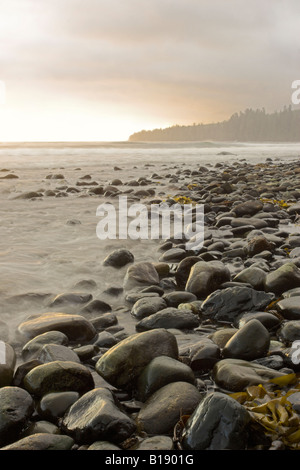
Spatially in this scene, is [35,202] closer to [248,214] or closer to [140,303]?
[248,214]

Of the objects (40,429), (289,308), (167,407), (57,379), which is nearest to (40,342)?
(57,379)

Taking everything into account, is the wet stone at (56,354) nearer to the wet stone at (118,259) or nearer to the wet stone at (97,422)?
the wet stone at (97,422)

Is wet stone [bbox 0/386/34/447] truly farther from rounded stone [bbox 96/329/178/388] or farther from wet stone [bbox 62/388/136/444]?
rounded stone [bbox 96/329/178/388]

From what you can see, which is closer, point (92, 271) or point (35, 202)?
point (92, 271)

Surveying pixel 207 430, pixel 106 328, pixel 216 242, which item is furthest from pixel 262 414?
pixel 216 242

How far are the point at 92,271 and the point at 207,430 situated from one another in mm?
2457

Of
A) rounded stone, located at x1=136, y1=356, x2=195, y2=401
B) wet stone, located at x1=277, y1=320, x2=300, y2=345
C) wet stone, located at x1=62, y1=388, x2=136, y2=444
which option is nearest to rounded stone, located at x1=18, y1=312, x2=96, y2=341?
rounded stone, located at x1=136, y1=356, x2=195, y2=401

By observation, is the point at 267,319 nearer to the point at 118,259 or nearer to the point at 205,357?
the point at 205,357

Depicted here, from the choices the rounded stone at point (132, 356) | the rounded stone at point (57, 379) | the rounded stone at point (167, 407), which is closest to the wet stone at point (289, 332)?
the rounded stone at point (132, 356)

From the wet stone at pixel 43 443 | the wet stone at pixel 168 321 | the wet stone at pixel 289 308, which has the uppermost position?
the wet stone at pixel 289 308

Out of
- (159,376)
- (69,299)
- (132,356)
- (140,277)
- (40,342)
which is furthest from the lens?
(140,277)

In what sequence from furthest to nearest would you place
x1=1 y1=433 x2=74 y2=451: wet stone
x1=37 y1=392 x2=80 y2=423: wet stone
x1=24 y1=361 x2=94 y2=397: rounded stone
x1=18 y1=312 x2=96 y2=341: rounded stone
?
1. x1=18 y1=312 x2=96 y2=341: rounded stone
2. x1=24 y1=361 x2=94 y2=397: rounded stone
3. x1=37 y1=392 x2=80 y2=423: wet stone
4. x1=1 y1=433 x2=74 y2=451: wet stone

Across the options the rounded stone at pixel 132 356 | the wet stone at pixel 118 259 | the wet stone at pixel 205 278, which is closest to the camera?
the rounded stone at pixel 132 356
